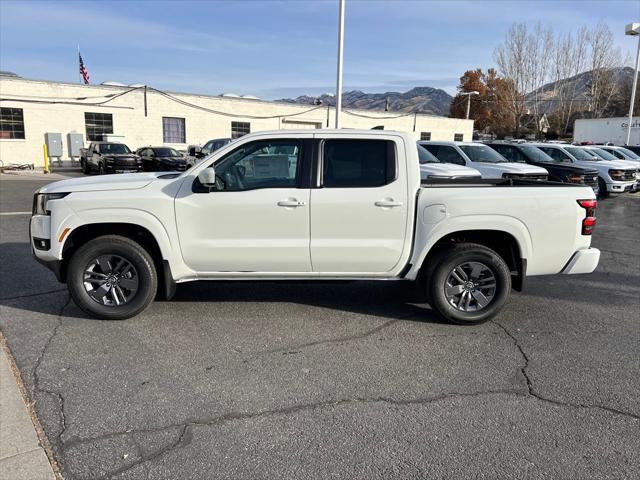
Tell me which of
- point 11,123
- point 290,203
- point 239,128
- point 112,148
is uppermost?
point 239,128

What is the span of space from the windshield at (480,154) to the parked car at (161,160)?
12.9 m

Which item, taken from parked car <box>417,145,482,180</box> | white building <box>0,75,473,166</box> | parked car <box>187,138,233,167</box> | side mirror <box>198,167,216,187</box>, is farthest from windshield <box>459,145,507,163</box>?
white building <box>0,75,473,166</box>

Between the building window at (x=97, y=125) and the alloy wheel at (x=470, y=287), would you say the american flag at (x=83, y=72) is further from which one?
the alloy wheel at (x=470, y=287)

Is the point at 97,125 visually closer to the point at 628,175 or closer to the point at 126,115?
the point at 126,115

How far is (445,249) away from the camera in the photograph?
4930mm

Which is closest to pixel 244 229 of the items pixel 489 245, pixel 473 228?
pixel 473 228

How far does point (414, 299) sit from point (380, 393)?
231cm

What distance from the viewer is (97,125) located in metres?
28.3

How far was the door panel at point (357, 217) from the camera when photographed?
186 inches

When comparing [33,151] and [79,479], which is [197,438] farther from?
[33,151]

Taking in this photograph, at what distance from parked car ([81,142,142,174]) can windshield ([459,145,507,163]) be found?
1503 cm

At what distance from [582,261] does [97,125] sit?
93.6 ft

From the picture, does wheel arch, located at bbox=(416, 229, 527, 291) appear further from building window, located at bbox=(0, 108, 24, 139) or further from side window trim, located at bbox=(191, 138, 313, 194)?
building window, located at bbox=(0, 108, 24, 139)

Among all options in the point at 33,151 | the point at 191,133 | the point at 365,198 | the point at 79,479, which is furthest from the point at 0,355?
the point at 191,133
